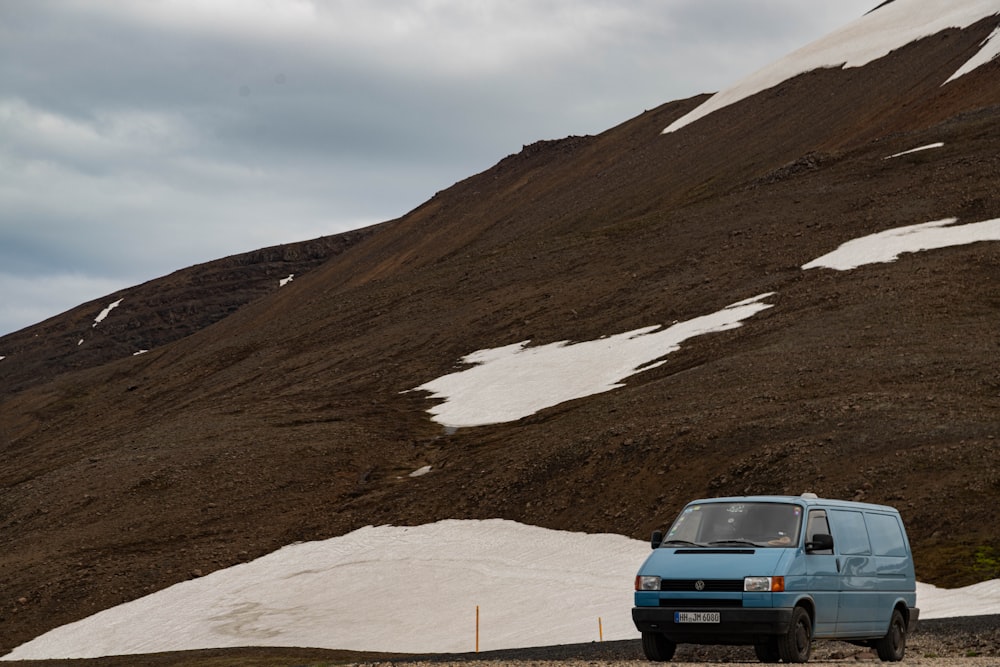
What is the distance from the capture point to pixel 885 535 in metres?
16.1

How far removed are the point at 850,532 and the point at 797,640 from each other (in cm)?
217

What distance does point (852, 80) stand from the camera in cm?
8231

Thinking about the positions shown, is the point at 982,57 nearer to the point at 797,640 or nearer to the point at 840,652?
the point at 840,652

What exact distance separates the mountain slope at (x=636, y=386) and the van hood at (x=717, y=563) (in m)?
10.1

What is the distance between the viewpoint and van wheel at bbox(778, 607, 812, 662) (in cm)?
1344

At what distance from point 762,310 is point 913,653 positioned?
31.1 meters

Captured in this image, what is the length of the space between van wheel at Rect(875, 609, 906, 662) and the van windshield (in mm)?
2517

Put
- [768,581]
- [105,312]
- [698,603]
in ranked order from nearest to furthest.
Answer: [768,581]
[698,603]
[105,312]

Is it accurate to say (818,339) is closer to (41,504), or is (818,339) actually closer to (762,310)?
(762,310)

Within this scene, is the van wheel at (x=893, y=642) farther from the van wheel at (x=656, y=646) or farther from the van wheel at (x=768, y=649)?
the van wheel at (x=656, y=646)

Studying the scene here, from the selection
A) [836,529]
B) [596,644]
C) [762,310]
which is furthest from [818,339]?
[836,529]

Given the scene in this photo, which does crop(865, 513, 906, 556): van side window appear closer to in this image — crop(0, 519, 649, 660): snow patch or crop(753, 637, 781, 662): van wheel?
crop(753, 637, 781, 662): van wheel

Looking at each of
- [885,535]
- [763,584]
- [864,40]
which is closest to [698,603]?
[763,584]

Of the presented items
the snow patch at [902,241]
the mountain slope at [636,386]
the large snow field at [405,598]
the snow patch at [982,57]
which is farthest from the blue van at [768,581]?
the snow patch at [982,57]
